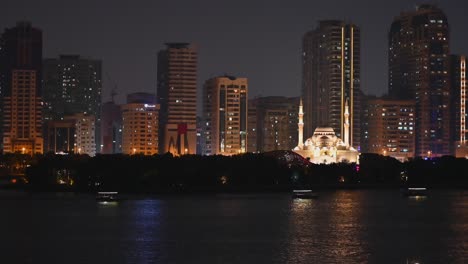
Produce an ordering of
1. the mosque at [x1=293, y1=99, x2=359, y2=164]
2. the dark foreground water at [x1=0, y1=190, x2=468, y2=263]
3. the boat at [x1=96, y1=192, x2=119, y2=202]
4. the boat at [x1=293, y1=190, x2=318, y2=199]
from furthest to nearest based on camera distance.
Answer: the mosque at [x1=293, y1=99, x2=359, y2=164] → the boat at [x1=293, y1=190, x2=318, y2=199] → the boat at [x1=96, y1=192, x2=119, y2=202] → the dark foreground water at [x1=0, y1=190, x2=468, y2=263]

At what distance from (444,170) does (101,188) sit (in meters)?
45.0

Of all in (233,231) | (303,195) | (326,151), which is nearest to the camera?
(233,231)

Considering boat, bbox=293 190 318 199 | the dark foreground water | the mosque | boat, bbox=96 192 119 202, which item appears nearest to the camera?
the dark foreground water

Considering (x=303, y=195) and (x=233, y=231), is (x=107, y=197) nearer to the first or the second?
(x=303, y=195)

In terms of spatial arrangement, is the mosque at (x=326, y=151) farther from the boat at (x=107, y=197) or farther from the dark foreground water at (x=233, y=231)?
the boat at (x=107, y=197)

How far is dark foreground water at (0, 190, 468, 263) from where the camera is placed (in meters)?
53.5

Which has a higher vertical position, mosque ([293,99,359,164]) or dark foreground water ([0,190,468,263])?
mosque ([293,99,359,164])

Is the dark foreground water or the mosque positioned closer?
the dark foreground water

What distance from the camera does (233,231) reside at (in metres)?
→ 67.1

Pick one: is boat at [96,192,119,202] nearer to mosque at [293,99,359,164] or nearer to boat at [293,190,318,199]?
boat at [293,190,318,199]

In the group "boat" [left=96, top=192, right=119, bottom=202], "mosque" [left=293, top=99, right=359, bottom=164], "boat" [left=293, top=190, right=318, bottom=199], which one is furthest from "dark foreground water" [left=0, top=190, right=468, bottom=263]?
"mosque" [left=293, top=99, right=359, bottom=164]

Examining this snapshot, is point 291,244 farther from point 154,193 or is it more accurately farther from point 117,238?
point 154,193

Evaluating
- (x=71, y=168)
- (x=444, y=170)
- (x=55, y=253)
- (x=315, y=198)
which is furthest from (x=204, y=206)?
(x=444, y=170)

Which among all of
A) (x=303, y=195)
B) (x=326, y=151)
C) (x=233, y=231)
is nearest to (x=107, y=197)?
(x=303, y=195)
